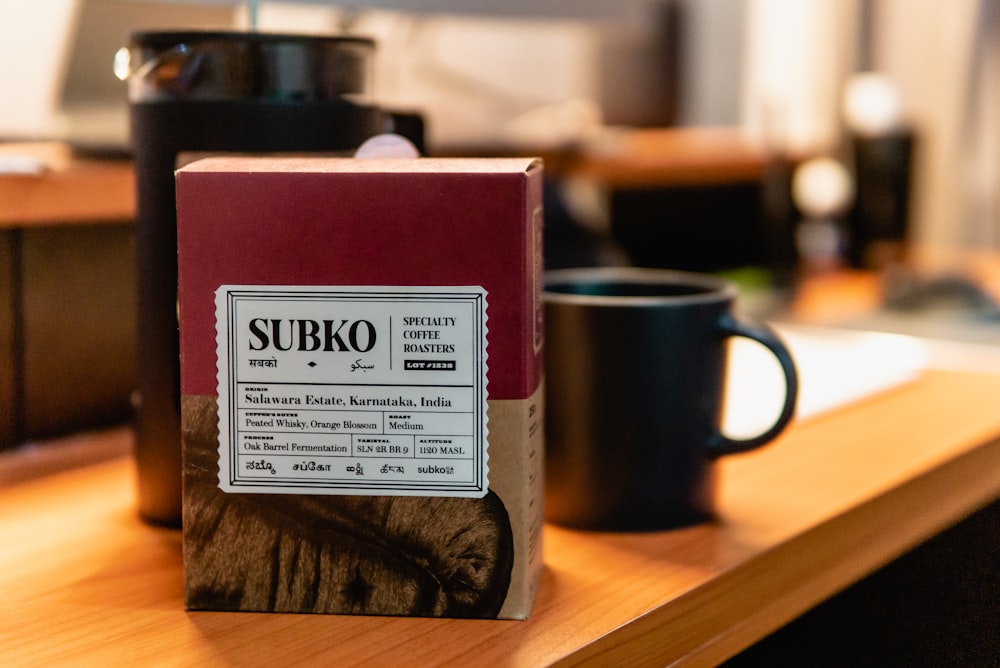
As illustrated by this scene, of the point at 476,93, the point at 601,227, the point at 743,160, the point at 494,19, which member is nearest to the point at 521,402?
the point at 494,19

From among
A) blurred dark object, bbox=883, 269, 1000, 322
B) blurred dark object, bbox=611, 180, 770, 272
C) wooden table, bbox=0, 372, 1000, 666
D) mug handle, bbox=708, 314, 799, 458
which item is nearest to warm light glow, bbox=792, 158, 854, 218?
blurred dark object, bbox=611, 180, 770, 272

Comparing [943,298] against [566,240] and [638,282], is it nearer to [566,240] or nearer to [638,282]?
[566,240]

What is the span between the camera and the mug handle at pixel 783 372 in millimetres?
501

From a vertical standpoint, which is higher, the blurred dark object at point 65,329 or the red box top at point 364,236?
the red box top at point 364,236

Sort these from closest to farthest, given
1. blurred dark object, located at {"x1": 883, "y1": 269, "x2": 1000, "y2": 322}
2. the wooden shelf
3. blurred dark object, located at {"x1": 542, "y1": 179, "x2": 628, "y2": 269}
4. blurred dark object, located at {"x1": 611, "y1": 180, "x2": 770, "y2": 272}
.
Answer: the wooden shelf
blurred dark object, located at {"x1": 542, "y1": 179, "x2": 628, "y2": 269}
blurred dark object, located at {"x1": 883, "y1": 269, "x2": 1000, "y2": 322}
blurred dark object, located at {"x1": 611, "y1": 180, "x2": 770, "y2": 272}

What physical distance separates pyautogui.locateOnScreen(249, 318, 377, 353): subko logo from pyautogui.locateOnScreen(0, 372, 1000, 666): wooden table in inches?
4.1

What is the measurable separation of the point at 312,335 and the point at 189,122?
14 centimetres

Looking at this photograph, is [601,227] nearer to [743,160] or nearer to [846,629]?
[743,160]

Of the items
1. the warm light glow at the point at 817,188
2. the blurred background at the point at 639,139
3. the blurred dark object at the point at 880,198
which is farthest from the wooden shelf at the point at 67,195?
the blurred dark object at the point at 880,198

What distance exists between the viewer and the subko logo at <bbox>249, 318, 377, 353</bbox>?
1.29ft

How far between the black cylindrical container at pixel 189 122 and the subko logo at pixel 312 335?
0.10 m

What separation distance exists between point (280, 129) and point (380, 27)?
1.11 meters

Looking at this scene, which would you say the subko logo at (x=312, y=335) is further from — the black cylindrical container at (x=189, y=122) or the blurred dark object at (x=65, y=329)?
the blurred dark object at (x=65, y=329)

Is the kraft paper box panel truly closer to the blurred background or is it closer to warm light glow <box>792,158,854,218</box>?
the blurred background
